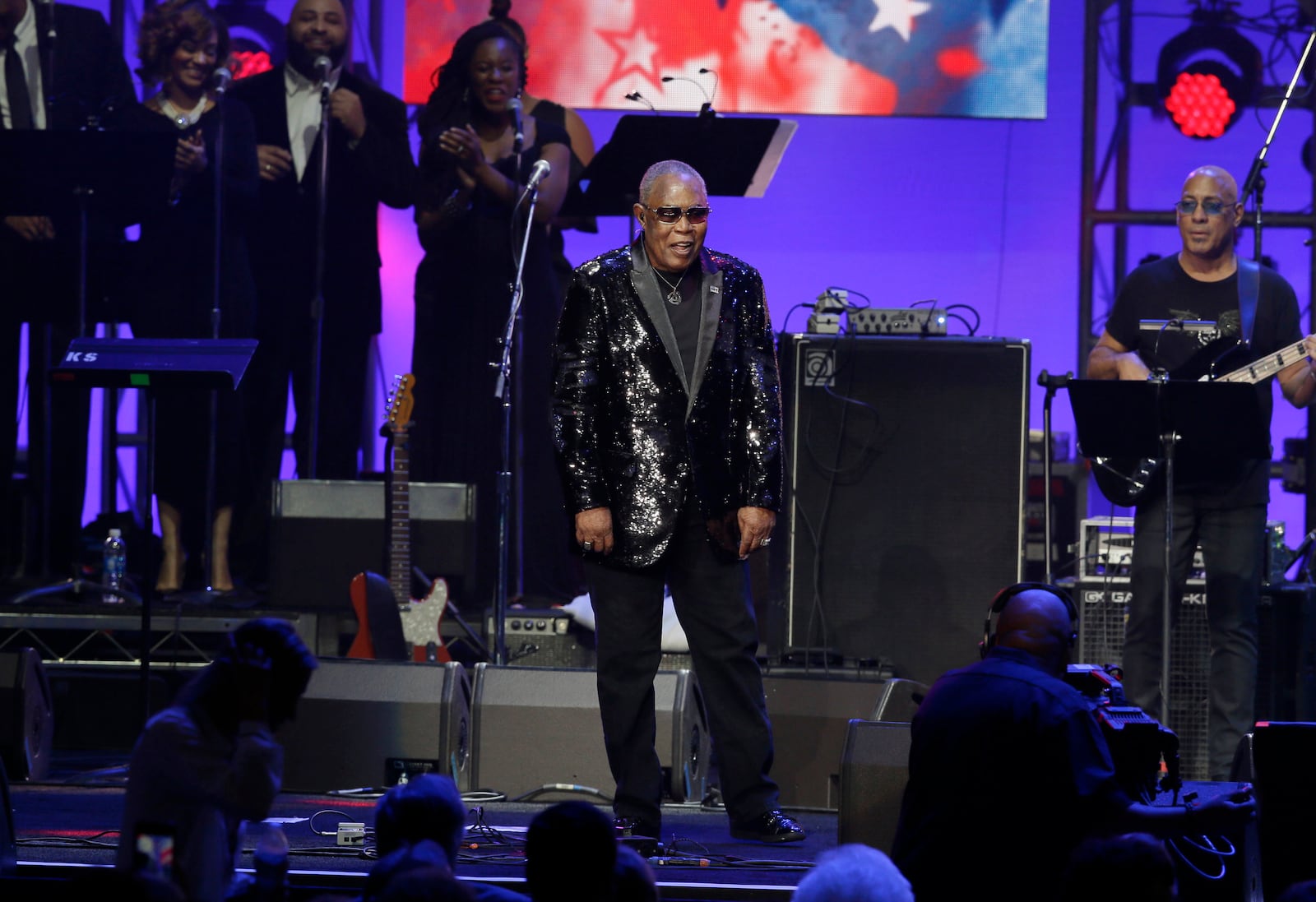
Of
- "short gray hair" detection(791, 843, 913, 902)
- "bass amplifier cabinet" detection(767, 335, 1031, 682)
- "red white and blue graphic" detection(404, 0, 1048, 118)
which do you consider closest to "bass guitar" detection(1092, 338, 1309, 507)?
"bass amplifier cabinet" detection(767, 335, 1031, 682)

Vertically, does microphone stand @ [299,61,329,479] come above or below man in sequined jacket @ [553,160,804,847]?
above

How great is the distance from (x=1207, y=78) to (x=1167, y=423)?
311 centimetres

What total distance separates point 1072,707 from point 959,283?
19.7 feet

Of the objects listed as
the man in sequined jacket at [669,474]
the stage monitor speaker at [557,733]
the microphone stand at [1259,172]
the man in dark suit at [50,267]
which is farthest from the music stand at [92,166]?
the microphone stand at [1259,172]

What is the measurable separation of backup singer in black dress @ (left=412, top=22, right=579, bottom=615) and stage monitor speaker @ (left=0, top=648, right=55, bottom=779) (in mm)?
2795

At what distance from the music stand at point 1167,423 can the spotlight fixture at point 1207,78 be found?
2.81 metres

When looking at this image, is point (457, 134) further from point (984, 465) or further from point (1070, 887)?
point (1070, 887)

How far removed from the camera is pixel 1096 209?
9305 millimetres

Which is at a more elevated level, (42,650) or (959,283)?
(959,283)

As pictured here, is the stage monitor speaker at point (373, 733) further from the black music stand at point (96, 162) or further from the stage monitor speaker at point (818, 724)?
the black music stand at point (96, 162)

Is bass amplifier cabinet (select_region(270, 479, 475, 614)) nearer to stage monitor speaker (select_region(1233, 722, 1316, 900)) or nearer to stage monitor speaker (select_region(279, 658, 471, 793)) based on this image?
stage monitor speaker (select_region(279, 658, 471, 793))

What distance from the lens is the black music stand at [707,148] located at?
23.2ft

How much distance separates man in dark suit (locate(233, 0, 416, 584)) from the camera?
8820 millimetres

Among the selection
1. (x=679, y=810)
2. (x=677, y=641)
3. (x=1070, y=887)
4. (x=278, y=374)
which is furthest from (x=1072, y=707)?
(x=278, y=374)
